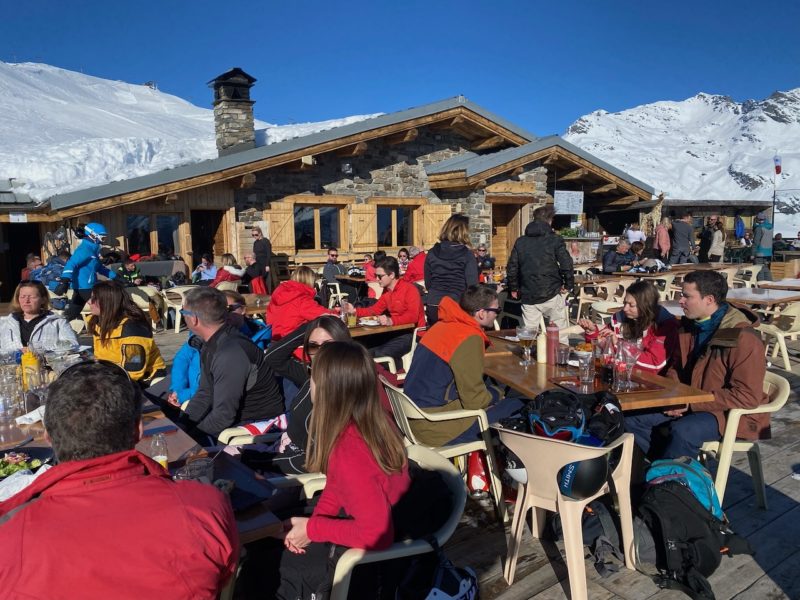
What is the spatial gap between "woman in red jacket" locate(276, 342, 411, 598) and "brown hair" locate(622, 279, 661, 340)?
236 cm

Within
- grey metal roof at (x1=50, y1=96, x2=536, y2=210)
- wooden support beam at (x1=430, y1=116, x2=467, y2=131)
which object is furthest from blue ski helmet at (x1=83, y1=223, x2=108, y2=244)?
wooden support beam at (x1=430, y1=116, x2=467, y2=131)

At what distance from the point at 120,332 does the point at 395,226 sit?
994 centimetres

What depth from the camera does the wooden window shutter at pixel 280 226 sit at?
11.5 m

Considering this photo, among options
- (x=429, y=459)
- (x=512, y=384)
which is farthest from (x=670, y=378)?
(x=429, y=459)

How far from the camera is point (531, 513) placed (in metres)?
3.13

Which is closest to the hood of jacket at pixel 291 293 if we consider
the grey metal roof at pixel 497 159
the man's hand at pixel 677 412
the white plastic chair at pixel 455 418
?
the white plastic chair at pixel 455 418

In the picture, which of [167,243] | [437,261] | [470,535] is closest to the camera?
[470,535]

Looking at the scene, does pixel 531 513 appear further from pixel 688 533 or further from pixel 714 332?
pixel 714 332

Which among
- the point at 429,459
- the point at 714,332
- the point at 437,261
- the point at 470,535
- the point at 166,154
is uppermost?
the point at 166,154

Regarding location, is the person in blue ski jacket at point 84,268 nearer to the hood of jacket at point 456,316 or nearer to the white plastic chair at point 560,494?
the hood of jacket at point 456,316

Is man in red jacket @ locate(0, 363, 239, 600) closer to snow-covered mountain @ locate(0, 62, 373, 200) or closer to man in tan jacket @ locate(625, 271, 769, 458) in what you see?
man in tan jacket @ locate(625, 271, 769, 458)

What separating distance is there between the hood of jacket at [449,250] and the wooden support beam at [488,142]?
28.9 feet

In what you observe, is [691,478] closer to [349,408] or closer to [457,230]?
[349,408]

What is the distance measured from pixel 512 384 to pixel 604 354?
0.54 m
